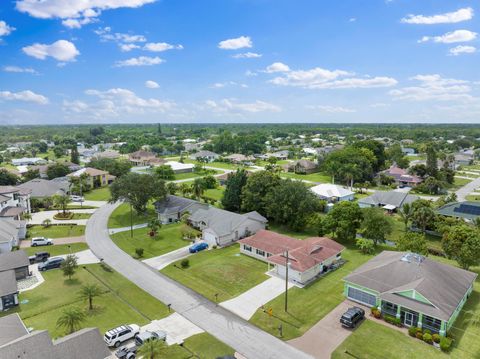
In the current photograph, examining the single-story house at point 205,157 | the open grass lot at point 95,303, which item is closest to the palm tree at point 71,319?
the open grass lot at point 95,303

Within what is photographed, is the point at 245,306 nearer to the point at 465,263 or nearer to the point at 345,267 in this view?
the point at 345,267

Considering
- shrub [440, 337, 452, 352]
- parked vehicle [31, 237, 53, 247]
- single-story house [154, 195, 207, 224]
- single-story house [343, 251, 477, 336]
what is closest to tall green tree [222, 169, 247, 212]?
single-story house [154, 195, 207, 224]

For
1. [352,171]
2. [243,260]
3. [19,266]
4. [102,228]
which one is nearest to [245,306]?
[243,260]

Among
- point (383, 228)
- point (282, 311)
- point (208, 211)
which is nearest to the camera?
point (282, 311)

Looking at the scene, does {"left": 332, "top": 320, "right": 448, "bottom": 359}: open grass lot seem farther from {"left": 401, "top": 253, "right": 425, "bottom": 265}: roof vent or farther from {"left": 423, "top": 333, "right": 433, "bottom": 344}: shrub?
{"left": 401, "top": 253, "right": 425, "bottom": 265}: roof vent

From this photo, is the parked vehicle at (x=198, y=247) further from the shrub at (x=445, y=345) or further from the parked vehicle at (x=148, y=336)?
the shrub at (x=445, y=345)

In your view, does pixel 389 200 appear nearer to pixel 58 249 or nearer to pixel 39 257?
pixel 58 249
